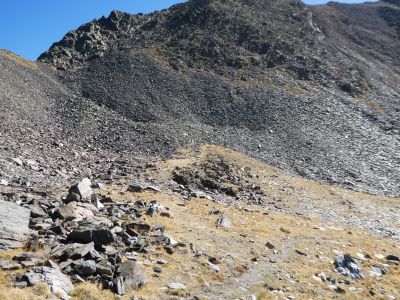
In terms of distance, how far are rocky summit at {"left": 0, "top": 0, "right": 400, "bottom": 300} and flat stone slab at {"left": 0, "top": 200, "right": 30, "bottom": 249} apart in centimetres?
10

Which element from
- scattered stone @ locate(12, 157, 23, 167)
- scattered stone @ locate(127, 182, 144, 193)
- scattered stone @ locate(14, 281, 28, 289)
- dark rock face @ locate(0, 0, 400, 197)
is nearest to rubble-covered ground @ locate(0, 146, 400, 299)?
scattered stone @ locate(14, 281, 28, 289)

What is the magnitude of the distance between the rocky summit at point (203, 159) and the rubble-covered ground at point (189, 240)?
0.10 metres

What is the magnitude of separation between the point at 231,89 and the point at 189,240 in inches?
1782

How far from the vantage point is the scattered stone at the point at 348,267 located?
21109 millimetres

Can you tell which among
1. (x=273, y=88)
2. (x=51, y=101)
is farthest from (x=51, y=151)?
(x=273, y=88)

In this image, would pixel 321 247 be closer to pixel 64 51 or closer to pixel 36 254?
pixel 36 254

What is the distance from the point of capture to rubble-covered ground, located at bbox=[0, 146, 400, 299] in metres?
15.1

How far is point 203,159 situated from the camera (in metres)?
38.8

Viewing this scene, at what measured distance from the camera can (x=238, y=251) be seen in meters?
20.8

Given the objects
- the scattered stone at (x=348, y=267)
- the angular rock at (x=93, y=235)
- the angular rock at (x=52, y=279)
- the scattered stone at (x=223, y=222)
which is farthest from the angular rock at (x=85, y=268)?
the scattered stone at (x=348, y=267)

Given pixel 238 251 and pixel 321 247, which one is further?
pixel 321 247

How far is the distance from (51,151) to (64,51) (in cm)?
4518

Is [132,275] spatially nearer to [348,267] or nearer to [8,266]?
[8,266]

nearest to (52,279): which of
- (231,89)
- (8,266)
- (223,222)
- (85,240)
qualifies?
(8,266)
